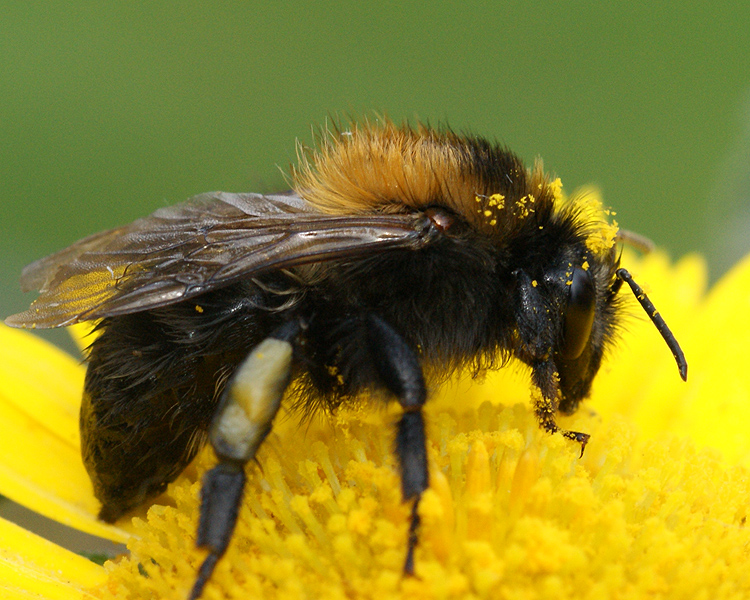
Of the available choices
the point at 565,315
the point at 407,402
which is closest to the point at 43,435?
the point at 407,402

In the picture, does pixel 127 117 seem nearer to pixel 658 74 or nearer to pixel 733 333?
pixel 658 74

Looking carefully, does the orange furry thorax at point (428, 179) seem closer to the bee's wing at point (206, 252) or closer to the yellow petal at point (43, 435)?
the bee's wing at point (206, 252)

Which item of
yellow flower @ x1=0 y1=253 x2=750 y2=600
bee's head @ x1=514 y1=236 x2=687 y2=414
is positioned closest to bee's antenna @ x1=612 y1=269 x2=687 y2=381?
bee's head @ x1=514 y1=236 x2=687 y2=414

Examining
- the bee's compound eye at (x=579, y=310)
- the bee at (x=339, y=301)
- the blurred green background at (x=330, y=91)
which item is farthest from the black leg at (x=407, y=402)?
the blurred green background at (x=330, y=91)

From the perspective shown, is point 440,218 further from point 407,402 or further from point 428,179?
point 407,402

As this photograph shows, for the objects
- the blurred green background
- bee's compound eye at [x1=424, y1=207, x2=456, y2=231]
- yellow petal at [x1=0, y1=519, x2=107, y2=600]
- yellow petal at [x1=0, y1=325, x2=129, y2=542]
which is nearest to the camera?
bee's compound eye at [x1=424, y1=207, x2=456, y2=231]

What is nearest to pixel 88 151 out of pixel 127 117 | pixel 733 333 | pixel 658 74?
pixel 127 117

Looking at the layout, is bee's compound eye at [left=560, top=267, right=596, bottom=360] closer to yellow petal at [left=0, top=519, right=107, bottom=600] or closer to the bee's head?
the bee's head
